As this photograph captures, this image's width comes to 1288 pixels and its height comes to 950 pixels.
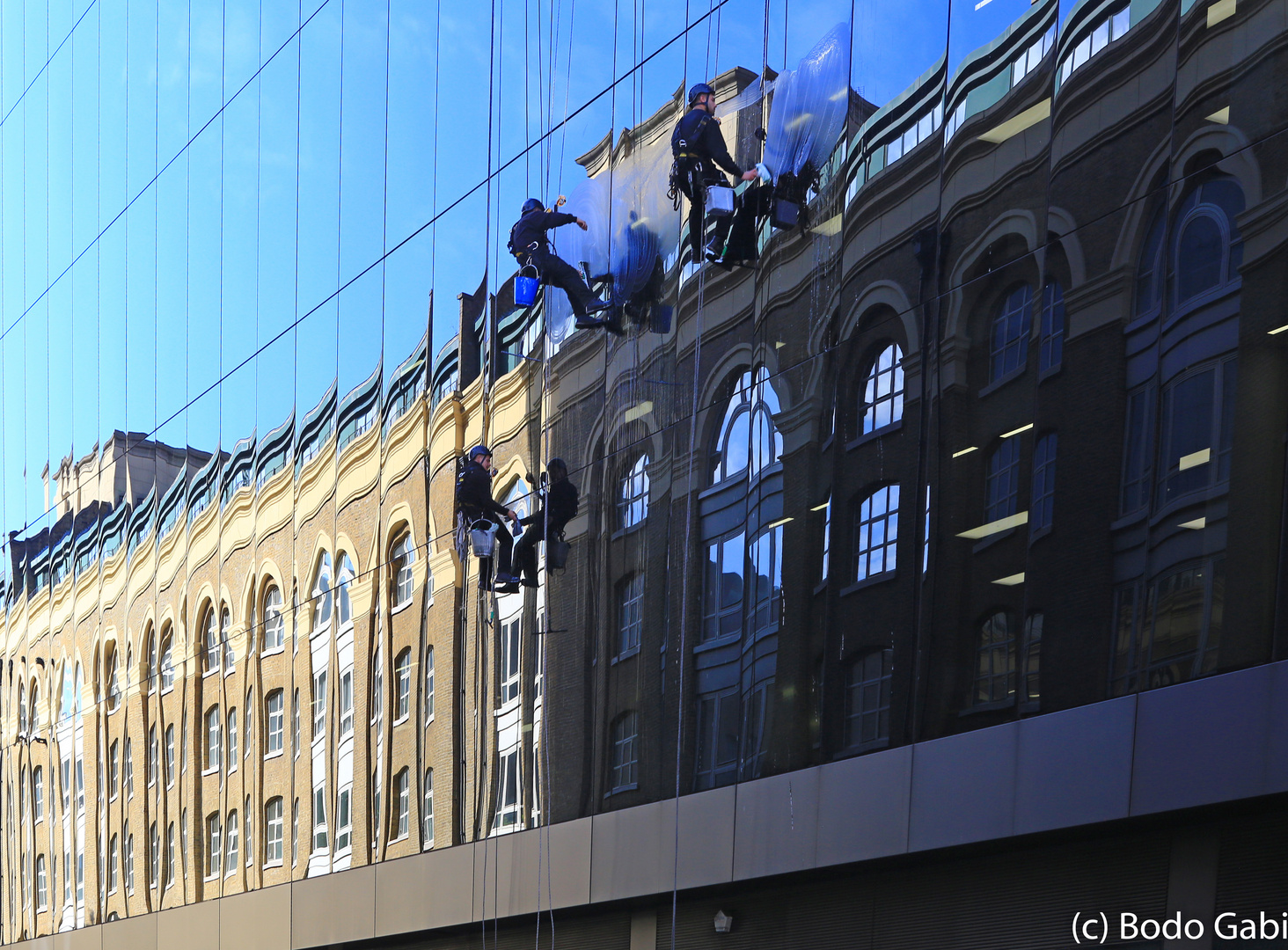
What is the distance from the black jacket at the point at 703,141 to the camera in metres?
13.1

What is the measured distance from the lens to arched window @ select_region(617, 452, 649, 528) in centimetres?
1402

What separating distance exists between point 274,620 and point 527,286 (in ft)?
24.8

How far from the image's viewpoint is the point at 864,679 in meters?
11.3

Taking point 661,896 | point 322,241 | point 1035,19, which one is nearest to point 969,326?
point 1035,19

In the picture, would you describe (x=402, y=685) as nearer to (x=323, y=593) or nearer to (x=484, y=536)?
(x=323, y=593)

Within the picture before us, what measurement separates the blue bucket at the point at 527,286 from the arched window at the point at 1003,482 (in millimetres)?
6408

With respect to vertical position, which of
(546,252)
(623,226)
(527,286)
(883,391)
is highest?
(623,226)

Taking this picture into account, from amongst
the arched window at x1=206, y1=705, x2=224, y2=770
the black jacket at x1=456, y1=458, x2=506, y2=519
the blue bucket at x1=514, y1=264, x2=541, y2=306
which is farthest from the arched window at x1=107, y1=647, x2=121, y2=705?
the blue bucket at x1=514, y1=264, x2=541, y2=306

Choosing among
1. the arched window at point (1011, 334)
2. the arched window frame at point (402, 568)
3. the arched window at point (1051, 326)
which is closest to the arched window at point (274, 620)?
the arched window frame at point (402, 568)

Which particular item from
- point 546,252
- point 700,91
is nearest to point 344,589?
point 546,252

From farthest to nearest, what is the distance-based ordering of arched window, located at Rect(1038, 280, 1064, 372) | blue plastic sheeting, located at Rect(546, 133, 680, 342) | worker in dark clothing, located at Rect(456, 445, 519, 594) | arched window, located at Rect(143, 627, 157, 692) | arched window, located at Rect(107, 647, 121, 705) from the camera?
arched window, located at Rect(107, 647, 121, 705)
arched window, located at Rect(143, 627, 157, 692)
worker in dark clothing, located at Rect(456, 445, 519, 594)
blue plastic sheeting, located at Rect(546, 133, 680, 342)
arched window, located at Rect(1038, 280, 1064, 372)

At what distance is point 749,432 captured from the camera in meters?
12.8

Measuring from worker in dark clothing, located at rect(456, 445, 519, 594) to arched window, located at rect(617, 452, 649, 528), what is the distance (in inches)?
73.8

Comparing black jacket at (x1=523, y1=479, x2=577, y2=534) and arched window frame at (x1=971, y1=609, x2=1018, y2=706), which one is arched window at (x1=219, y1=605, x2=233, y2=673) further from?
arched window frame at (x1=971, y1=609, x2=1018, y2=706)
